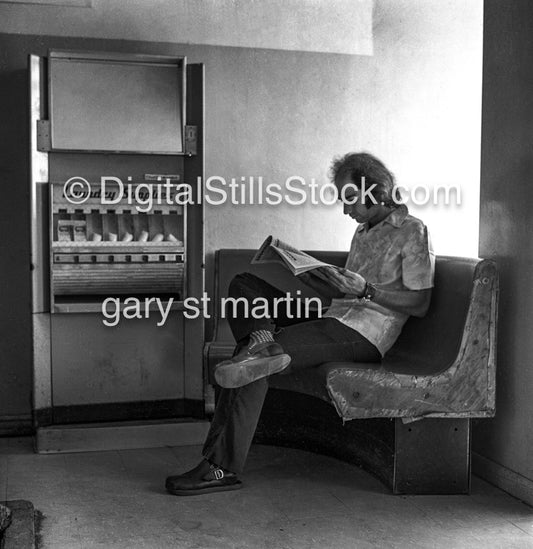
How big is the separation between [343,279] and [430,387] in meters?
0.59

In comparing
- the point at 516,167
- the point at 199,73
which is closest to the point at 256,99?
the point at 199,73

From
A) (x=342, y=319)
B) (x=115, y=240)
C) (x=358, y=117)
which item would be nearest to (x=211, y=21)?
(x=358, y=117)

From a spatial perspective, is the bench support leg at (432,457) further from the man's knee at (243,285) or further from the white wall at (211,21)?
the white wall at (211,21)

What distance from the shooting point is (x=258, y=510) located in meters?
3.40

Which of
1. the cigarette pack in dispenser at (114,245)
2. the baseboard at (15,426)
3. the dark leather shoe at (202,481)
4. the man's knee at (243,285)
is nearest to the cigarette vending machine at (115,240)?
the cigarette pack in dispenser at (114,245)

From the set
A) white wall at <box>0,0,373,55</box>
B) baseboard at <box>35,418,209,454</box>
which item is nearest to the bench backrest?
baseboard at <box>35,418,209,454</box>

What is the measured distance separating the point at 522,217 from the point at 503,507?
1.23 m

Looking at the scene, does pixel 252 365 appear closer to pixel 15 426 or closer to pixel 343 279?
pixel 343 279

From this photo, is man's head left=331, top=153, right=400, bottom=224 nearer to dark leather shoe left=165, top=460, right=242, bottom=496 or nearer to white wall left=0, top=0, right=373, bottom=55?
dark leather shoe left=165, top=460, right=242, bottom=496

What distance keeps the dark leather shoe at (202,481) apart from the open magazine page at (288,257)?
93cm

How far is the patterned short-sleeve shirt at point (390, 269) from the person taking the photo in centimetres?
364

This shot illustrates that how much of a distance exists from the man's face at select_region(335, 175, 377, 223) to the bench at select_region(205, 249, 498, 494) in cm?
41

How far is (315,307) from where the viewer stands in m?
4.30

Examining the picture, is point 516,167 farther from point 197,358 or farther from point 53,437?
point 53,437
